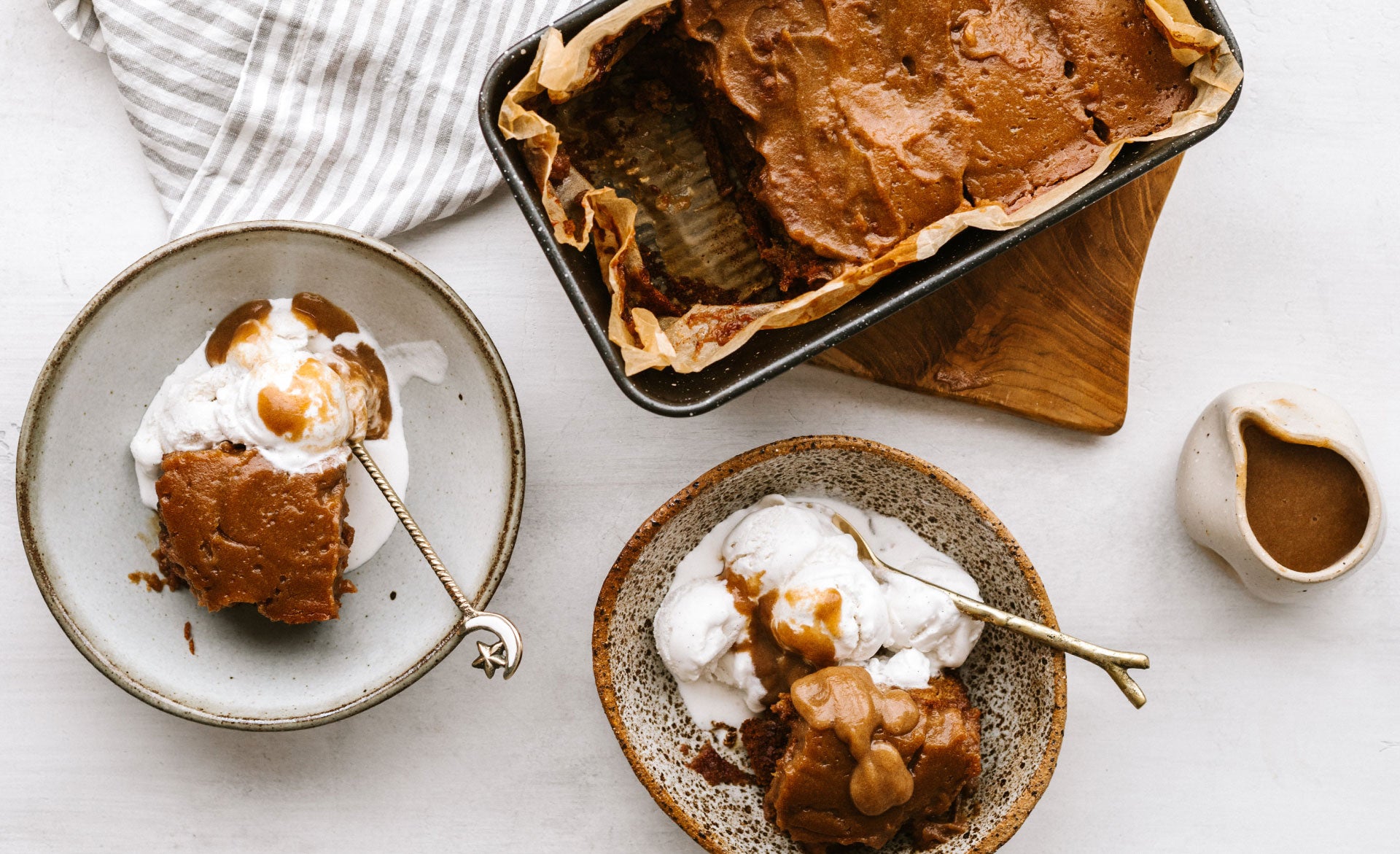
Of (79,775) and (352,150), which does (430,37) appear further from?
(79,775)

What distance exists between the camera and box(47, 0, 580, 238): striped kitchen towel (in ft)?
6.57

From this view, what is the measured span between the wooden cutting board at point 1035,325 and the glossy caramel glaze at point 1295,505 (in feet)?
1.12

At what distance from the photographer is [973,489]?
85.5 inches

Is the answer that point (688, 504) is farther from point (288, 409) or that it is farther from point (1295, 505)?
point (1295, 505)

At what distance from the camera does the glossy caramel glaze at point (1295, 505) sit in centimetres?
197

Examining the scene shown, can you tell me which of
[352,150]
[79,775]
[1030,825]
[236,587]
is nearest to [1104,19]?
[352,150]

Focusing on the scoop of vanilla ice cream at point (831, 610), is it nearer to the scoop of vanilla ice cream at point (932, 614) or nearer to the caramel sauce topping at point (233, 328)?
→ the scoop of vanilla ice cream at point (932, 614)

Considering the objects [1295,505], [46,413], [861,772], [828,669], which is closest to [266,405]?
[46,413]

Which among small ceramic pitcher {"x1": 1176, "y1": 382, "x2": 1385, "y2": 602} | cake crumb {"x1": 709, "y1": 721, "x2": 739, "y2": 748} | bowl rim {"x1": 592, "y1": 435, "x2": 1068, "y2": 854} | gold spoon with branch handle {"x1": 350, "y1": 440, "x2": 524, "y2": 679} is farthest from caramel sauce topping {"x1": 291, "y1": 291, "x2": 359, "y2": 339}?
small ceramic pitcher {"x1": 1176, "y1": 382, "x2": 1385, "y2": 602}

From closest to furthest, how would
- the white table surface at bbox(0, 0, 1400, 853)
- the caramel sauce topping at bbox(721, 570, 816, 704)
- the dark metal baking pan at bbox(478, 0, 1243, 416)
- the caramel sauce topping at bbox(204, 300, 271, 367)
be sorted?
the dark metal baking pan at bbox(478, 0, 1243, 416) → the caramel sauce topping at bbox(721, 570, 816, 704) → the caramel sauce topping at bbox(204, 300, 271, 367) → the white table surface at bbox(0, 0, 1400, 853)

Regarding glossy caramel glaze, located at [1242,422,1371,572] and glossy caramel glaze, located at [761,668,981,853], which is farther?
glossy caramel glaze, located at [1242,422,1371,572]

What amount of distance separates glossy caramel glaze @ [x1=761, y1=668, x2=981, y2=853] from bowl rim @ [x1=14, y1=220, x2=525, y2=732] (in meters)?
0.67

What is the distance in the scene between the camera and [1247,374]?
7.23ft

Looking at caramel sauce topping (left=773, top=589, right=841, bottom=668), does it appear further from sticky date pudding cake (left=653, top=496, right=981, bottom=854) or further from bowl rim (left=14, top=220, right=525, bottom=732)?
bowl rim (left=14, top=220, right=525, bottom=732)
